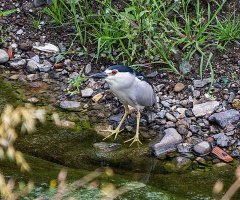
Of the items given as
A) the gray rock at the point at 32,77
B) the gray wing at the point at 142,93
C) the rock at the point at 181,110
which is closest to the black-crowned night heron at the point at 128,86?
the gray wing at the point at 142,93

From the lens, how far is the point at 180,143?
371cm

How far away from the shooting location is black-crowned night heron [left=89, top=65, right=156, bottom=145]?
3.53 m

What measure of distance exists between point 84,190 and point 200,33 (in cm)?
291

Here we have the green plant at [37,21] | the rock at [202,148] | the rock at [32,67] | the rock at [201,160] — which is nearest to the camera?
the rock at [201,160]

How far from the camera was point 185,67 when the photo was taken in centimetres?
458

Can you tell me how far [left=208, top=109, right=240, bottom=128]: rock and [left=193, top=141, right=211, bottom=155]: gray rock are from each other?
417 millimetres

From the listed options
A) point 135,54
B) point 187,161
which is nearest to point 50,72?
point 135,54

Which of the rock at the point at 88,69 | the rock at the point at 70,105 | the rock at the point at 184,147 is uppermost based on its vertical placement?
the rock at the point at 88,69

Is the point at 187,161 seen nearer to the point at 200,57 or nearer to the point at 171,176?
the point at 171,176

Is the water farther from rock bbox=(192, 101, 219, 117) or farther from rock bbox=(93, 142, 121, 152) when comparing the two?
rock bbox=(192, 101, 219, 117)

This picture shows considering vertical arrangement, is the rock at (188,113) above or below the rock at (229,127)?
above

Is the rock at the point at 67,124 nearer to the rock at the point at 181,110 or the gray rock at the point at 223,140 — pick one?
the rock at the point at 181,110

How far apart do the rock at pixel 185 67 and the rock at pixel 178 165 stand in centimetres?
151

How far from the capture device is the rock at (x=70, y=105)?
4.28 m
